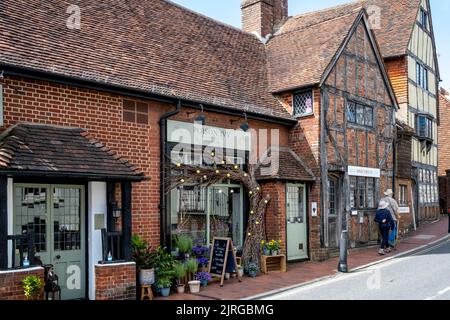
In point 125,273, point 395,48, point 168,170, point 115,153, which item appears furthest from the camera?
point 395,48

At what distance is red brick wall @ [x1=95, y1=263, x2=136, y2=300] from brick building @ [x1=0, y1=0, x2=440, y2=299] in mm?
22

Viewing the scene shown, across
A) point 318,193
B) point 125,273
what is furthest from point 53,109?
point 318,193

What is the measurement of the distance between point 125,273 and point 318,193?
22.7 ft

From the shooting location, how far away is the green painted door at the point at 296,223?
13.5m

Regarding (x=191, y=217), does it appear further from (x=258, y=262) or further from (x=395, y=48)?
(x=395, y=48)

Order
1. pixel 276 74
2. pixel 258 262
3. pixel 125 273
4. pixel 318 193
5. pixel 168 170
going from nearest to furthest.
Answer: pixel 125 273 < pixel 168 170 < pixel 258 262 < pixel 318 193 < pixel 276 74

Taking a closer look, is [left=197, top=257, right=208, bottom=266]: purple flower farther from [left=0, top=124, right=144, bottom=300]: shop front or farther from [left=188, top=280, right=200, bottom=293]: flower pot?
[left=0, top=124, right=144, bottom=300]: shop front

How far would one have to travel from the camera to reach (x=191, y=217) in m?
11.6

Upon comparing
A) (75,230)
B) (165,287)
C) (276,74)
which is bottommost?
(165,287)

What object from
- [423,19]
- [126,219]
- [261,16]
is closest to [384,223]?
[126,219]

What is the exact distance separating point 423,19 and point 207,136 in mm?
17213

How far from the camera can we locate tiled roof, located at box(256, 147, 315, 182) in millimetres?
12977

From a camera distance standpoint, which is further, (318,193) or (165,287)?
(318,193)

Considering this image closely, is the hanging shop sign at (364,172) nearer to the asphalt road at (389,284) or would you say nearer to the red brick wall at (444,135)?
the asphalt road at (389,284)
